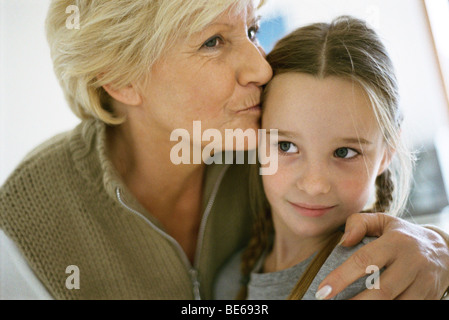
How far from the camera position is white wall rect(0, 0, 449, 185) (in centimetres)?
101

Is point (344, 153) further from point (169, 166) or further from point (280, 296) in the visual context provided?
point (169, 166)

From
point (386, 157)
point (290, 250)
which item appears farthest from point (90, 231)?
point (386, 157)

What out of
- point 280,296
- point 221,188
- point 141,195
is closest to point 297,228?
point 280,296

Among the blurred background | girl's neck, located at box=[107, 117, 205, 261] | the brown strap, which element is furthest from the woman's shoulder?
the blurred background

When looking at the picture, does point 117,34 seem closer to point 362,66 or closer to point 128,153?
point 128,153

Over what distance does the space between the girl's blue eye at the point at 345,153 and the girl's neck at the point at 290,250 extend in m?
0.19

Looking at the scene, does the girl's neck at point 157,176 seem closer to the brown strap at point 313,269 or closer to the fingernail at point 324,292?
the brown strap at point 313,269

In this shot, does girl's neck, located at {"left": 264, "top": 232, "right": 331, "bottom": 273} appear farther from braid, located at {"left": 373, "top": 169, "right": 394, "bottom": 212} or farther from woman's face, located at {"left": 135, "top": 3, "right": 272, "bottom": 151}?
woman's face, located at {"left": 135, "top": 3, "right": 272, "bottom": 151}

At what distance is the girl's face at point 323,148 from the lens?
85 centimetres

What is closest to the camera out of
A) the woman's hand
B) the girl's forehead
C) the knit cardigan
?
the woman's hand

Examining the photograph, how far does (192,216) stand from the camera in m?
1.22

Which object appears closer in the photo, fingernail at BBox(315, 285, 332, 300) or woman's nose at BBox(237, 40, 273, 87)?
fingernail at BBox(315, 285, 332, 300)

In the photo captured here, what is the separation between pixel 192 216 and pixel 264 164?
334 millimetres

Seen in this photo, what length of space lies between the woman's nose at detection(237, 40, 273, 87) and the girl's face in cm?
4
